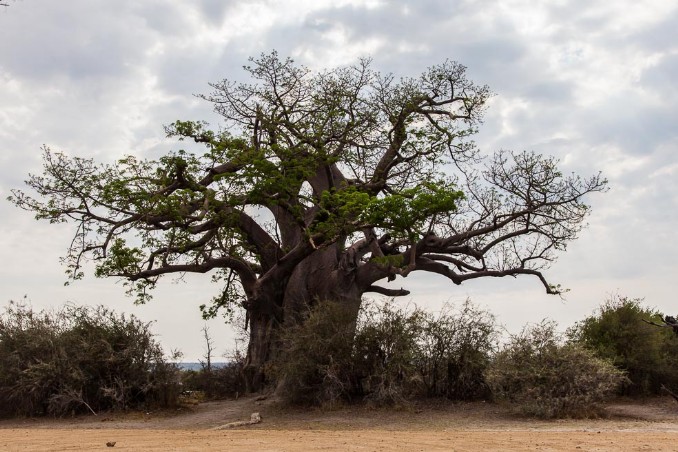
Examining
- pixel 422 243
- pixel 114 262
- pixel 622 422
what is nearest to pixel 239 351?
pixel 114 262

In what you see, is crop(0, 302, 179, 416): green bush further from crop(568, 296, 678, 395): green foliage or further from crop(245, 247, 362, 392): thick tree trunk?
crop(568, 296, 678, 395): green foliage

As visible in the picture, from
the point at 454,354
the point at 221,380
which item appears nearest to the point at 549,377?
the point at 454,354

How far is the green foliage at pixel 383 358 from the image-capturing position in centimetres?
1550

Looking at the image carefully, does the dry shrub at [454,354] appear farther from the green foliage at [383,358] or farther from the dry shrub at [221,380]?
the dry shrub at [221,380]

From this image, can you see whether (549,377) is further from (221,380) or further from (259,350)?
(221,380)

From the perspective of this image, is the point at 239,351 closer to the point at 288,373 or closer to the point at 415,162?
the point at 288,373

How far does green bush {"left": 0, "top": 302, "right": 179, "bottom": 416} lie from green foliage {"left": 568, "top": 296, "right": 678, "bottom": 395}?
1037 centimetres

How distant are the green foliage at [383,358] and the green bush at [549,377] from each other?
0.81m

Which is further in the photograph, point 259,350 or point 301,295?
point 259,350

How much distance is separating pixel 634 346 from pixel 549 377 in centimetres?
464

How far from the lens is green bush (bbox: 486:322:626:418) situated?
14.2 metres

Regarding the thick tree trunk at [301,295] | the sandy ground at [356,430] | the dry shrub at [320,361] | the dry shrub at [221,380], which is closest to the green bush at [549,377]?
the sandy ground at [356,430]

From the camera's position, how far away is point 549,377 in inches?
572

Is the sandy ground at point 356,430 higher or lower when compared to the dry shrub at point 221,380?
lower
